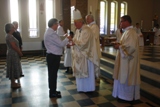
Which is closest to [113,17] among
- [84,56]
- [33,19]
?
[33,19]

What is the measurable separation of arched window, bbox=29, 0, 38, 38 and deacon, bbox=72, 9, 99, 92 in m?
6.82

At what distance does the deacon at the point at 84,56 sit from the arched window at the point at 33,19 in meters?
6.82

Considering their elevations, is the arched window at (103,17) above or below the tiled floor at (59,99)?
above

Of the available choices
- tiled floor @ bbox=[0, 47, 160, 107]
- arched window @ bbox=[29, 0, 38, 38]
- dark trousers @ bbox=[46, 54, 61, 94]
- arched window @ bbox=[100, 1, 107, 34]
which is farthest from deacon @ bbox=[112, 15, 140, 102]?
arched window @ bbox=[100, 1, 107, 34]

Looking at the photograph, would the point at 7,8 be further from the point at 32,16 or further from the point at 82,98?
the point at 82,98

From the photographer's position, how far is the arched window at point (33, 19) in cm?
1036

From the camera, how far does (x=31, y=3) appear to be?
10344 mm

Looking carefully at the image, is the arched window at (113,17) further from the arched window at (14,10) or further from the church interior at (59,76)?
the arched window at (14,10)

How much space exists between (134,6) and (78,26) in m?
12.2

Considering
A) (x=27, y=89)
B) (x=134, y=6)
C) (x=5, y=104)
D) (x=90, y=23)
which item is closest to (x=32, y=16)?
(x=90, y=23)

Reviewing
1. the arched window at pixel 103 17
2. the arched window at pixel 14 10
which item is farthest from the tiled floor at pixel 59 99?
the arched window at pixel 103 17

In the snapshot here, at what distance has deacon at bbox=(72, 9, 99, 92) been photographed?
163 inches

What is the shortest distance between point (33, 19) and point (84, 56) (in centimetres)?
719

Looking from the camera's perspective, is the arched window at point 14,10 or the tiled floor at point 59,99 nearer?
the tiled floor at point 59,99
